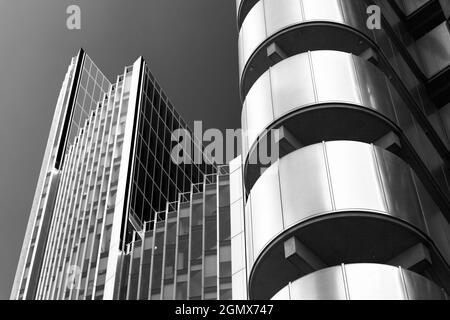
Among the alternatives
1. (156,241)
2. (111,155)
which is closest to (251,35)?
(156,241)

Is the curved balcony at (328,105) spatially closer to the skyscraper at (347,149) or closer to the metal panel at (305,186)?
the skyscraper at (347,149)

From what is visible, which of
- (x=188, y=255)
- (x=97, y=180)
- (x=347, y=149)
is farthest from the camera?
(x=97, y=180)

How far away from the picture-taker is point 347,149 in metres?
17.0

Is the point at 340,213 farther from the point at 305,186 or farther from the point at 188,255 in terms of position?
the point at 188,255

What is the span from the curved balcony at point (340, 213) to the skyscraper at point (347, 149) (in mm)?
29

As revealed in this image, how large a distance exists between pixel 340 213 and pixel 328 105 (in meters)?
3.42

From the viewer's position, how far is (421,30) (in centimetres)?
2469

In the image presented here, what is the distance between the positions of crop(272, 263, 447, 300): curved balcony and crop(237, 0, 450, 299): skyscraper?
0.02 m

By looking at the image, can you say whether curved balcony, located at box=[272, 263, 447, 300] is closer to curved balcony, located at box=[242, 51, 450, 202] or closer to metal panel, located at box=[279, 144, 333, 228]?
metal panel, located at box=[279, 144, 333, 228]

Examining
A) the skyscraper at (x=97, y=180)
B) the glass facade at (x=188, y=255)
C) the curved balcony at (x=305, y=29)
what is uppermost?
the skyscraper at (x=97, y=180)

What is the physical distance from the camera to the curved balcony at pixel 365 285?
14242 millimetres

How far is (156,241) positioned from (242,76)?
45891mm

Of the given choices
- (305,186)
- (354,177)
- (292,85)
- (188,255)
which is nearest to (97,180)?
(188,255)

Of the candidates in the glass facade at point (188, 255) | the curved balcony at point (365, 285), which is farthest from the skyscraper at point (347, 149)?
the glass facade at point (188, 255)
